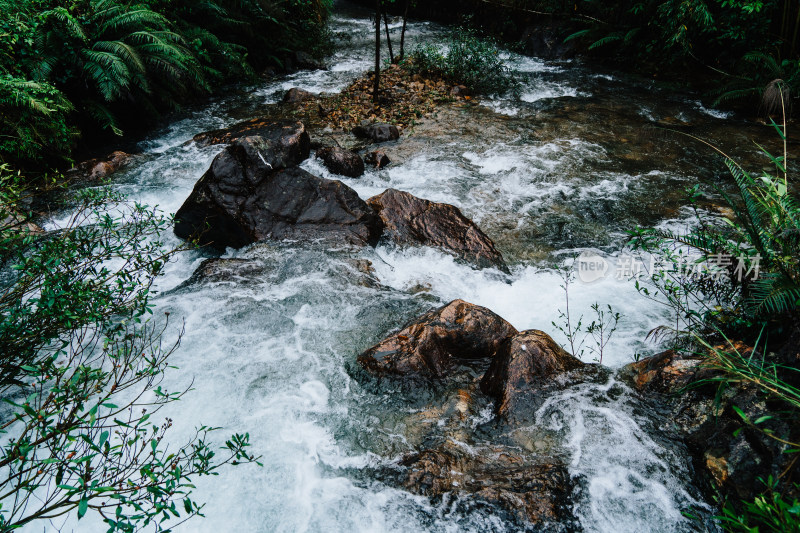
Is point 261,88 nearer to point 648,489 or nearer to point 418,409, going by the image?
point 418,409

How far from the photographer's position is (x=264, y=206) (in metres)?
5.61

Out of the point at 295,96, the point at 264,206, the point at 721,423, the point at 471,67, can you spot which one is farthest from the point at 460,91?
the point at 721,423

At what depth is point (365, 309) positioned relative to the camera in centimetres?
448

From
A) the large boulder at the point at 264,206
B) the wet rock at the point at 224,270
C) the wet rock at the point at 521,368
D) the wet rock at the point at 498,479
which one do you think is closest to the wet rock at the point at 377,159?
the large boulder at the point at 264,206

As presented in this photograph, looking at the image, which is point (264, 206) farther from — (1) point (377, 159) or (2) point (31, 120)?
(2) point (31, 120)

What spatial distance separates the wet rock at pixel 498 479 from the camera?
2596mm

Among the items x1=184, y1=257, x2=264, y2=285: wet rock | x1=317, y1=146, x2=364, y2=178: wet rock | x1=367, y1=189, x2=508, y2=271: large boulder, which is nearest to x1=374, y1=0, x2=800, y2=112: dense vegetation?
x1=367, y1=189, x2=508, y2=271: large boulder

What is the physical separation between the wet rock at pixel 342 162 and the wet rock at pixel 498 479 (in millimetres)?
5073

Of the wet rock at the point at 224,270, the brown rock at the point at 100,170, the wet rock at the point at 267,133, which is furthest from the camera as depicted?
the brown rock at the point at 100,170

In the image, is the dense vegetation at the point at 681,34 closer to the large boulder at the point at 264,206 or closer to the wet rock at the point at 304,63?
the wet rock at the point at 304,63

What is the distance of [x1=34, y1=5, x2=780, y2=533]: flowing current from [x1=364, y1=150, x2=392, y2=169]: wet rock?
0.22 metres

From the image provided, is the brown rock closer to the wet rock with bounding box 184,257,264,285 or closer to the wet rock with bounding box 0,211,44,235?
the wet rock with bounding box 0,211,44,235

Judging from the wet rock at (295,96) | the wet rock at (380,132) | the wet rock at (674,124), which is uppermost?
the wet rock at (295,96)

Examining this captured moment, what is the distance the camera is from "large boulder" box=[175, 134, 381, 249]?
543 centimetres
